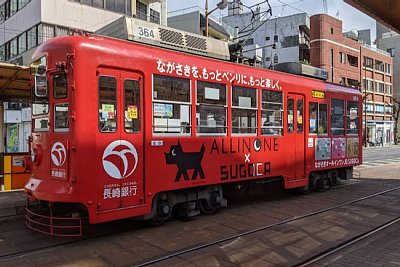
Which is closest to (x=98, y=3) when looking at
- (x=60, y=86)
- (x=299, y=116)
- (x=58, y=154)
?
(x=299, y=116)

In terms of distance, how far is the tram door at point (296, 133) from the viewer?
34.8ft

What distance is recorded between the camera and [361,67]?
6200cm

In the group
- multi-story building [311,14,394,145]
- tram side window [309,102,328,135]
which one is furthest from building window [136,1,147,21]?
multi-story building [311,14,394,145]

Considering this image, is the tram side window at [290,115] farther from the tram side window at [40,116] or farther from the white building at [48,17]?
the white building at [48,17]

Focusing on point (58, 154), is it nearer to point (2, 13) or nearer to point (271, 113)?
point (271, 113)

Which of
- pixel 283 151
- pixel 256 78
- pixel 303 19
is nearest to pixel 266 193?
pixel 283 151

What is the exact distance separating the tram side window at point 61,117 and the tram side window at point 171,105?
1538 mm

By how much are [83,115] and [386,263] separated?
510cm

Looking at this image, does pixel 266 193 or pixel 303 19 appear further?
pixel 303 19

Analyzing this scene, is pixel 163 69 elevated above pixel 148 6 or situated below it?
below

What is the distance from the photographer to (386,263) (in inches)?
233

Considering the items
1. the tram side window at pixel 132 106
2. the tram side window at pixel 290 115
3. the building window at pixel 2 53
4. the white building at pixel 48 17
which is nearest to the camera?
the tram side window at pixel 132 106

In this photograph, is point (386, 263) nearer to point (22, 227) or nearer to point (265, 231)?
point (265, 231)

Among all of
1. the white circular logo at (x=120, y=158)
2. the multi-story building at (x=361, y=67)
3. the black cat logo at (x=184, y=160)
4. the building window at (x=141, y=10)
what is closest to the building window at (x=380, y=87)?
the multi-story building at (x=361, y=67)
